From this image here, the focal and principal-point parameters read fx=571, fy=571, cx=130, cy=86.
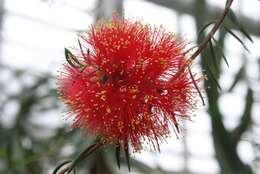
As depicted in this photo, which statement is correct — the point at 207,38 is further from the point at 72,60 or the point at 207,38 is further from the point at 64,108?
the point at 64,108

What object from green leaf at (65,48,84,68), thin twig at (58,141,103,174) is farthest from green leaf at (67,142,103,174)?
green leaf at (65,48,84,68)

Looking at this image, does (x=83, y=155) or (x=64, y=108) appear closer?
(x=83, y=155)

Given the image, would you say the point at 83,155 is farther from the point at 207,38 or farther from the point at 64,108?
the point at 64,108

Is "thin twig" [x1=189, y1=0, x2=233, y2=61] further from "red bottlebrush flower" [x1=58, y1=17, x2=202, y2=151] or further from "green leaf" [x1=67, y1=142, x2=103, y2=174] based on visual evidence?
"green leaf" [x1=67, y1=142, x2=103, y2=174]

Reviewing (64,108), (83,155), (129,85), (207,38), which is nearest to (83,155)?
(83,155)

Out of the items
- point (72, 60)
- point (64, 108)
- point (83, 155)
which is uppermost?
point (64, 108)

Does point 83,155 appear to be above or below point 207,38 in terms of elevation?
below
